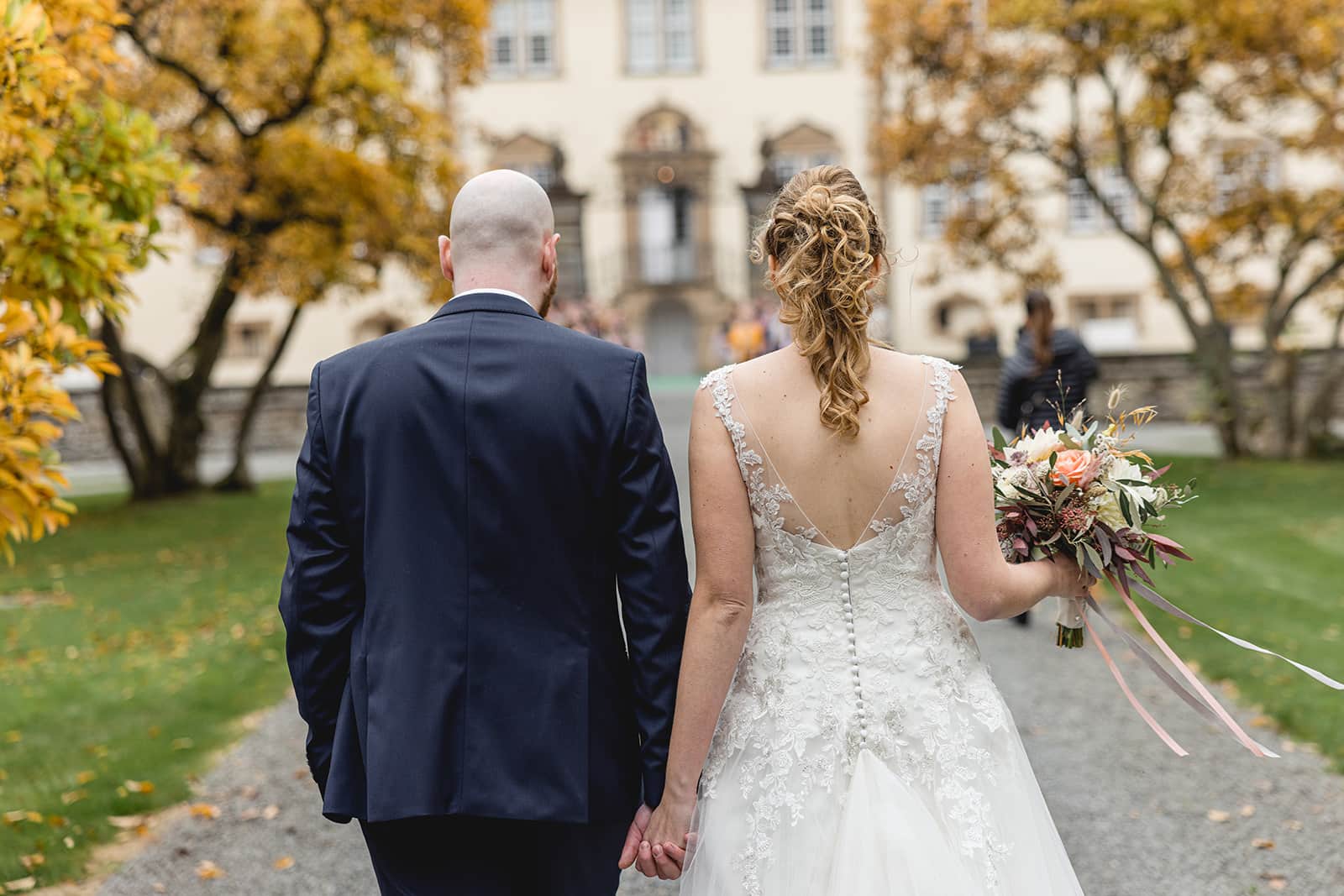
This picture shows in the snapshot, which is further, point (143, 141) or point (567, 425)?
point (143, 141)

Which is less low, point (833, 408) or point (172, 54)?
point (172, 54)

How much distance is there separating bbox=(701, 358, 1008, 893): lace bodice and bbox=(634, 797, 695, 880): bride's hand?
9 centimetres

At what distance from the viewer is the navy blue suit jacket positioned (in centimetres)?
257

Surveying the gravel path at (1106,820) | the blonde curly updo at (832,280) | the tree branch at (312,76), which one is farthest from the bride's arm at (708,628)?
the tree branch at (312,76)

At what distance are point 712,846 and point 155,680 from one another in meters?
5.85

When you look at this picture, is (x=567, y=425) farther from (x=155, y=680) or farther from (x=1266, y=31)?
(x=1266, y=31)

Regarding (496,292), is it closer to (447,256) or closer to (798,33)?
(447,256)

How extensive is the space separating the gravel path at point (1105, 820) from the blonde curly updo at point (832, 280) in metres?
2.45

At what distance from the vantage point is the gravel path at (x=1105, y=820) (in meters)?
4.43

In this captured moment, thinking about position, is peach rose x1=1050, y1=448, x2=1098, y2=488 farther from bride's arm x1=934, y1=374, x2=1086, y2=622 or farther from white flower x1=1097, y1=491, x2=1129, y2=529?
bride's arm x1=934, y1=374, x2=1086, y2=622

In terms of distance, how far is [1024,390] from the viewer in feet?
27.6

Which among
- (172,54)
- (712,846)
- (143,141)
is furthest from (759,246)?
(172,54)

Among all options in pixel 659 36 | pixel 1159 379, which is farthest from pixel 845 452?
pixel 659 36

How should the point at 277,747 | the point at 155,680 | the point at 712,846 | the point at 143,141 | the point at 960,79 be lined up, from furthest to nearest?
the point at 960,79 → the point at 155,680 → the point at 277,747 → the point at 143,141 → the point at 712,846
